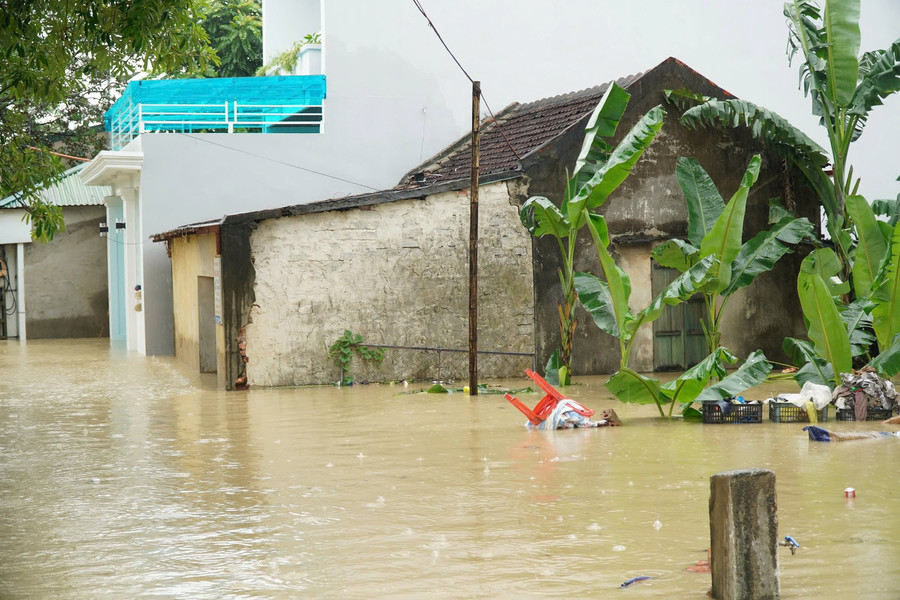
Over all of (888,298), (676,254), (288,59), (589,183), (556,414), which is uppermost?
(288,59)

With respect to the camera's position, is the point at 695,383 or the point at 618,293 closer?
the point at 695,383

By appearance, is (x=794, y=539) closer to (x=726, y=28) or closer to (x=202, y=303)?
(x=202, y=303)

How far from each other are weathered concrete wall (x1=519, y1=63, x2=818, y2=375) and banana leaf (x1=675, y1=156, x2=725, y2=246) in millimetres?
2372

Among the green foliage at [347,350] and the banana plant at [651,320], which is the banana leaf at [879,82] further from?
the green foliage at [347,350]

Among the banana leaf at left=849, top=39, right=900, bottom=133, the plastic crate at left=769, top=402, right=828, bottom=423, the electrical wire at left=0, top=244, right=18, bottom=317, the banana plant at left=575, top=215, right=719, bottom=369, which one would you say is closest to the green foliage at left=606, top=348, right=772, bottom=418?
the plastic crate at left=769, top=402, right=828, bottom=423

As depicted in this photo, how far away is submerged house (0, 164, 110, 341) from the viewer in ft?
93.0

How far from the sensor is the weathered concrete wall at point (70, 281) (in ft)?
93.4

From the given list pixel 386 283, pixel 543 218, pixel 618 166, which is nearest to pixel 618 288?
pixel 618 166

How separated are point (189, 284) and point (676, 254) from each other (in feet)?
31.2

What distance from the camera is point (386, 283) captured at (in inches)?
646

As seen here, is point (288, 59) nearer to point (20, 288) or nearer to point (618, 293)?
point (20, 288)

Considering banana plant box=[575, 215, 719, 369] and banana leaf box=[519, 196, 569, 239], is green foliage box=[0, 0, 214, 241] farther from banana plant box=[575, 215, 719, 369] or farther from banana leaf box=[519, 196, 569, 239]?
banana leaf box=[519, 196, 569, 239]

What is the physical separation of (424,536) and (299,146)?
1583 centimetres

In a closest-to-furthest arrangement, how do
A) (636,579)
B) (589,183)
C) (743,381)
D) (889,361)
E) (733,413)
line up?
(636,579)
(743,381)
(733,413)
(889,361)
(589,183)
